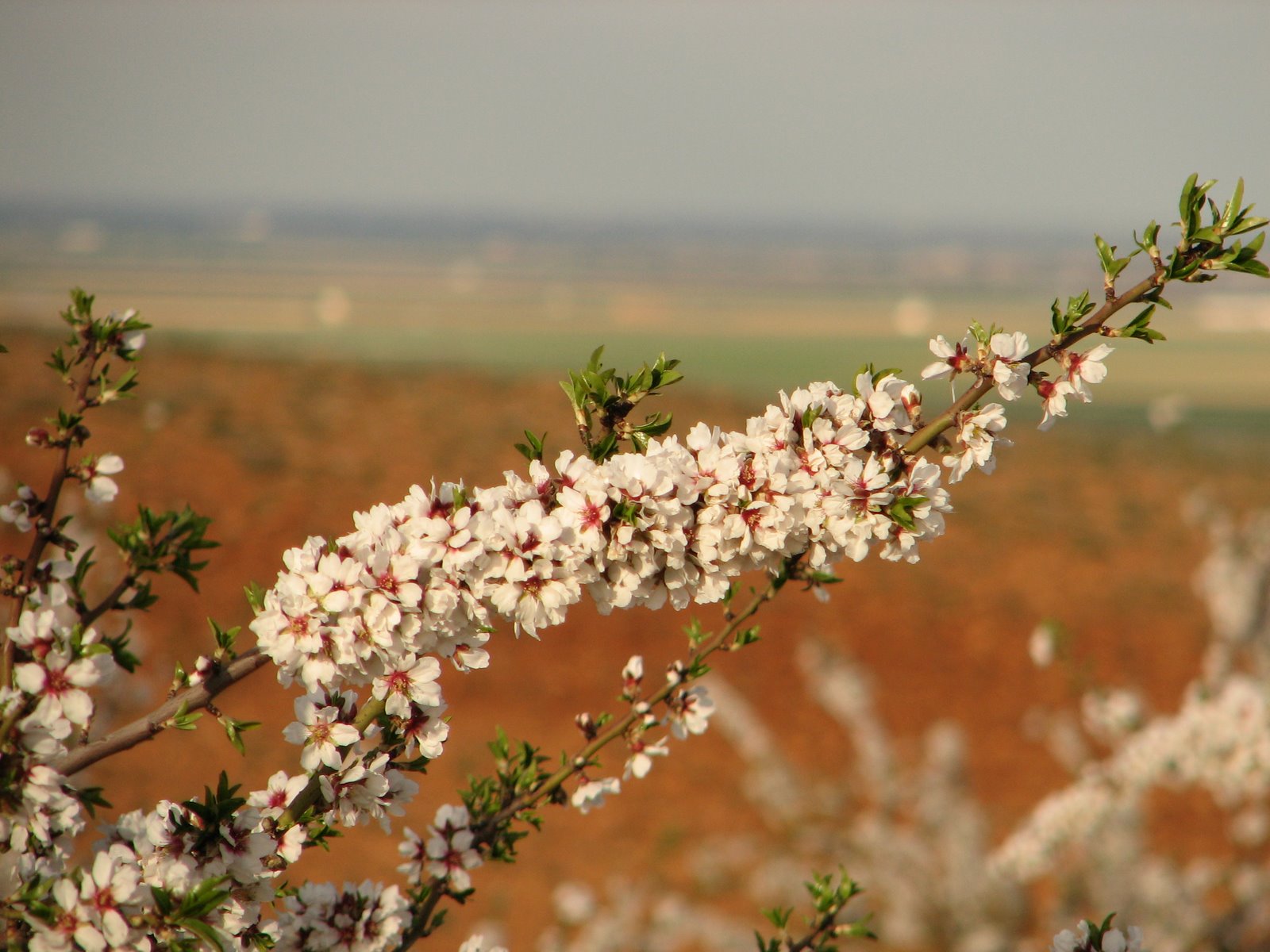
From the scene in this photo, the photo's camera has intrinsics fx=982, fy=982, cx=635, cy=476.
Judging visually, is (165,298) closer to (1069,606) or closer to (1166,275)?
(1069,606)

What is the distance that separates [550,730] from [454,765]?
1289 millimetres

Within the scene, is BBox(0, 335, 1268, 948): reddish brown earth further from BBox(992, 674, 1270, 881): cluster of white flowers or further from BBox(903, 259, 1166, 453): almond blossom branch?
BBox(903, 259, 1166, 453): almond blossom branch

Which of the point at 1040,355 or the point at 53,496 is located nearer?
the point at 1040,355

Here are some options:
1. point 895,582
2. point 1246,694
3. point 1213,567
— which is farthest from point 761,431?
point 895,582

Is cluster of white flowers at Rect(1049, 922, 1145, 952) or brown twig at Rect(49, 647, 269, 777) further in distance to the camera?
cluster of white flowers at Rect(1049, 922, 1145, 952)

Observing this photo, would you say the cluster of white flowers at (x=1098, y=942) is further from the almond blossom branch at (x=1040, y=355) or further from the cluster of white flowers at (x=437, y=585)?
the almond blossom branch at (x=1040, y=355)

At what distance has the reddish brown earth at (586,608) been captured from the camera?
31.0ft

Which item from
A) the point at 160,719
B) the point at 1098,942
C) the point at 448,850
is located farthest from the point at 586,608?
the point at 160,719

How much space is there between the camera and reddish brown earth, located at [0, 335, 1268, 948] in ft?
31.0

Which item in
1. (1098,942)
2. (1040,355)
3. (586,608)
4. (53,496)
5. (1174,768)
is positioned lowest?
(1098,942)

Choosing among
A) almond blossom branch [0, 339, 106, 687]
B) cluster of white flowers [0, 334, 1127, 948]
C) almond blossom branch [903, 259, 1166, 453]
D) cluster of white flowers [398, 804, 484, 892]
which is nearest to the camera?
cluster of white flowers [0, 334, 1127, 948]

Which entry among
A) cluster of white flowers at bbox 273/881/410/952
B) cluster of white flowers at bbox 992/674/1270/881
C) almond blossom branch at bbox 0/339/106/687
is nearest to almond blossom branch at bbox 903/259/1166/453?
cluster of white flowers at bbox 273/881/410/952

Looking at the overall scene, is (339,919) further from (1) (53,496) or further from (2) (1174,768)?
(2) (1174,768)

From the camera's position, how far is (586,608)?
1338 centimetres
